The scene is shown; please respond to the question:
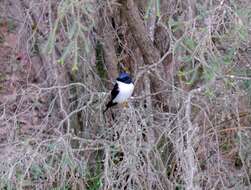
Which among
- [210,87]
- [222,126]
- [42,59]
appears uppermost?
[42,59]

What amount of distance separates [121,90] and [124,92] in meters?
0.05

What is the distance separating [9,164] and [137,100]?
4.63 ft

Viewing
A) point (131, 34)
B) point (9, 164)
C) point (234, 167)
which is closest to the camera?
point (9, 164)

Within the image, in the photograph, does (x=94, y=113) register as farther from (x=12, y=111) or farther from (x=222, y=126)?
(x=222, y=126)

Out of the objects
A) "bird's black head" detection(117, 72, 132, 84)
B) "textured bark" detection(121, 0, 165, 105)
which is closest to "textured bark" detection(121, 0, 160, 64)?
"textured bark" detection(121, 0, 165, 105)

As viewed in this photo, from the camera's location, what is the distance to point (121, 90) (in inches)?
196

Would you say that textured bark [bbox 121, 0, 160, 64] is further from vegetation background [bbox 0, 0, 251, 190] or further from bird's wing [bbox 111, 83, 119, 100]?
bird's wing [bbox 111, 83, 119, 100]

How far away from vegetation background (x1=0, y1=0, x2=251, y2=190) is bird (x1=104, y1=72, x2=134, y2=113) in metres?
0.12

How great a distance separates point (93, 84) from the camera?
17.0 ft

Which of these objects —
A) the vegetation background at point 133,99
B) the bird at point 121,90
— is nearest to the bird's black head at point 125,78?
the bird at point 121,90

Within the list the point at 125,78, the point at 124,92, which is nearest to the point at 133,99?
the point at 124,92

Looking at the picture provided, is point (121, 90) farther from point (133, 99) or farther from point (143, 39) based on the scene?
point (143, 39)

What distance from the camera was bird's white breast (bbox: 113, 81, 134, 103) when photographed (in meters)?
5.00

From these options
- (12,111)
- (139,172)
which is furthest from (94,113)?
(139,172)
